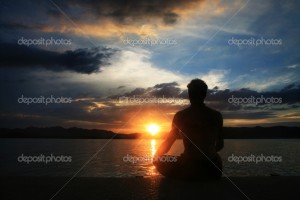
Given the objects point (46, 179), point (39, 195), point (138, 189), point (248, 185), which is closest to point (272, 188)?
point (248, 185)

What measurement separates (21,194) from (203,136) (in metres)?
3.18

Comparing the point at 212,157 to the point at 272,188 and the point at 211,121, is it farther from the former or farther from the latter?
the point at 272,188

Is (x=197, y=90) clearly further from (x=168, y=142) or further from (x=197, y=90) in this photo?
(x=168, y=142)

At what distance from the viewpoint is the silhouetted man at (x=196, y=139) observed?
19.5ft

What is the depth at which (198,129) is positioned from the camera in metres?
6.07

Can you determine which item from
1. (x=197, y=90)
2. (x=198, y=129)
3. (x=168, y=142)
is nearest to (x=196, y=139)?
(x=198, y=129)

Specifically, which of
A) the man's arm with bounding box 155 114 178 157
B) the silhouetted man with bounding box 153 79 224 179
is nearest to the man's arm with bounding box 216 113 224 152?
the silhouetted man with bounding box 153 79 224 179

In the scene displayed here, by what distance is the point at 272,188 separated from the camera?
5301 millimetres

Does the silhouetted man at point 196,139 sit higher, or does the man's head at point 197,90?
the man's head at point 197,90

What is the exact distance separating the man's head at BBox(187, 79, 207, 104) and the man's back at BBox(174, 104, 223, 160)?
144 mm

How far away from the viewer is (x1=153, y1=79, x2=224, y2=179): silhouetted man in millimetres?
5945

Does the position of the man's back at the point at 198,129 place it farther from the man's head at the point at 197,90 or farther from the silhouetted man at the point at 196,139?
the man's head at the point at 197,90

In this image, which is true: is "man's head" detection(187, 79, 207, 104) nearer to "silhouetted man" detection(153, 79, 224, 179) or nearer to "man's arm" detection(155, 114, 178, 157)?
"silhouetted man" detection(153, 79, 224, 179)

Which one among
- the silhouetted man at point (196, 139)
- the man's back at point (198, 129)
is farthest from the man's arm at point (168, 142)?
the man's back at point (198, 129)
